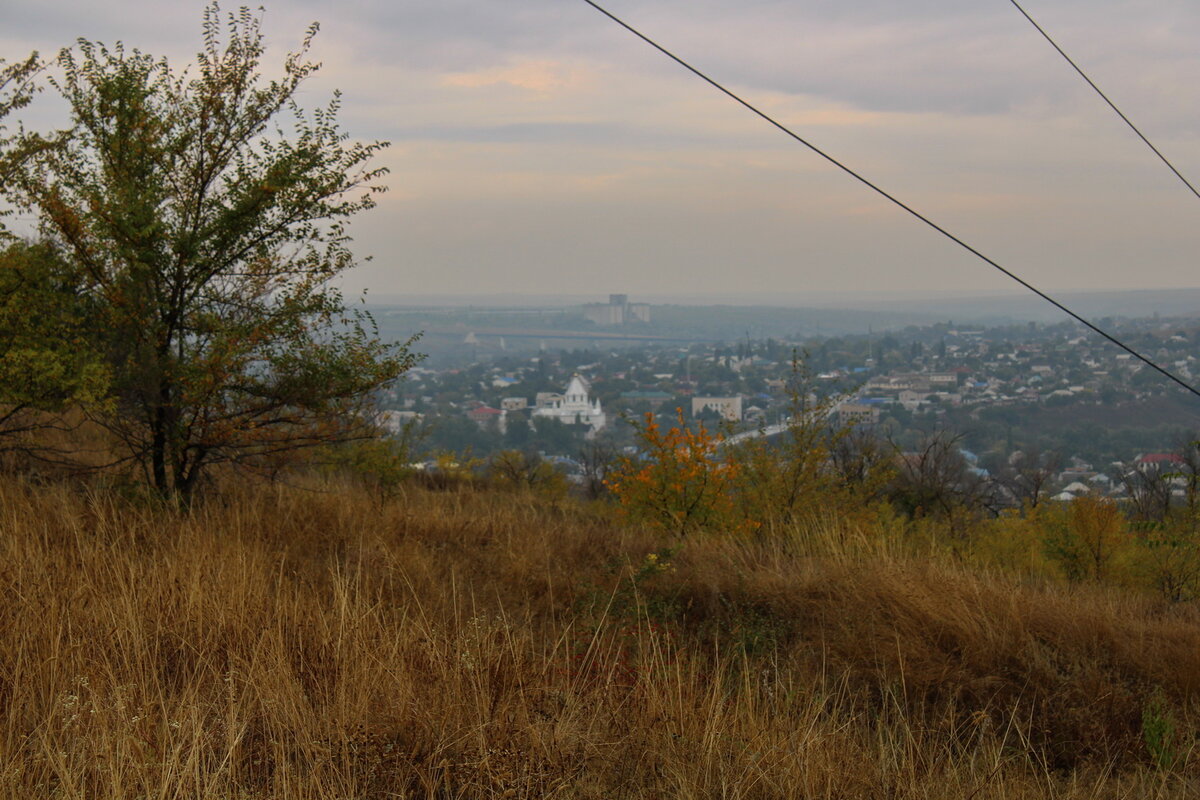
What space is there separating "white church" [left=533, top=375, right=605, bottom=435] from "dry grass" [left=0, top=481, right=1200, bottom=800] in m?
46.3

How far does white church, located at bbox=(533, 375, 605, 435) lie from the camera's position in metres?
54.6

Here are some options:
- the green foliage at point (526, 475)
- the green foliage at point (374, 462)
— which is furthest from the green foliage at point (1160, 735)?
Result: the green foliage at point (526, 475)

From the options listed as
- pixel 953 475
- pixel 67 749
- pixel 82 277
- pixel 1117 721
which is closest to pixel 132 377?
pixel 82 277

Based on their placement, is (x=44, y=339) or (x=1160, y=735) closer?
(x=1160, y=735)

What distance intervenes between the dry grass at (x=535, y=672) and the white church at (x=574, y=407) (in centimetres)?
4633

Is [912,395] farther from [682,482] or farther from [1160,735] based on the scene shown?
[1160,735]

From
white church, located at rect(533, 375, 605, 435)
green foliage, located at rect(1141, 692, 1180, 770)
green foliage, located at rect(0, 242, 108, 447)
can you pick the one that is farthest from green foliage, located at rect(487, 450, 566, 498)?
white church, located at rect(533, 375, 605, 435)

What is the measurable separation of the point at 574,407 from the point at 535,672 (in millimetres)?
53325

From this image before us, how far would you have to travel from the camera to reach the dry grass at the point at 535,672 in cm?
316

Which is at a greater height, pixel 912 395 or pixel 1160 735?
pixel 1160 735

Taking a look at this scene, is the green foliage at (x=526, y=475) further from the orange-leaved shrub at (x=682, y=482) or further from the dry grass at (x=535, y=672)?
the dry grass at (x=535, y=672)

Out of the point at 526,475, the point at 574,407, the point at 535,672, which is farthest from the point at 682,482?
the point at 574,407

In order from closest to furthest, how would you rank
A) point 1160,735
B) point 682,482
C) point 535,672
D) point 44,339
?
point 535,672 < point 1160,735 < point 44,339 < point 682,482

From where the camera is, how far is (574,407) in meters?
57.2
